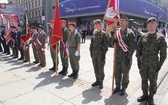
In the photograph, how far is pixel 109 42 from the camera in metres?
5.00

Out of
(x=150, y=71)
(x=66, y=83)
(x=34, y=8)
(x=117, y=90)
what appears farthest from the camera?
(x=34, y=8)

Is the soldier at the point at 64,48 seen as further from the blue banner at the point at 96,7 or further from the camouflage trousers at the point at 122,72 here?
→ the blue banner at the point at 96,7

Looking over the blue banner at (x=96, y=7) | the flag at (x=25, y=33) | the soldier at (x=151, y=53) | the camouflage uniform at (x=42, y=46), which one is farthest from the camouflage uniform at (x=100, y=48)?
the blue banner at (x=96, y=7)

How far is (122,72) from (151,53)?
1031 millimetres

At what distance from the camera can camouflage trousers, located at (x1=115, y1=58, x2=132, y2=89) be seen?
452cm

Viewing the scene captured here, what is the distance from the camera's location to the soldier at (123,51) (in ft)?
14.4

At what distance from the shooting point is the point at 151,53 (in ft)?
12.6

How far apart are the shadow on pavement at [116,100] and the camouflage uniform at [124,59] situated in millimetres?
265

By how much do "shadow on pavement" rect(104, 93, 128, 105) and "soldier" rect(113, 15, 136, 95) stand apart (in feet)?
0.45

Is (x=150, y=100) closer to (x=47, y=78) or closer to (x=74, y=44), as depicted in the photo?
(x=74, y=44)

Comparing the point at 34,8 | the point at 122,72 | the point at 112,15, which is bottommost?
the point at 122,72

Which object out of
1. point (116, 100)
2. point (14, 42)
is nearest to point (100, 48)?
point (116, 100)

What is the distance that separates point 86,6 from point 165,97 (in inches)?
1070

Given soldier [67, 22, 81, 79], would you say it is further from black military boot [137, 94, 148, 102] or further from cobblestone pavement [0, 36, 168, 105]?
black military boot [137, 94, 148, 102]
